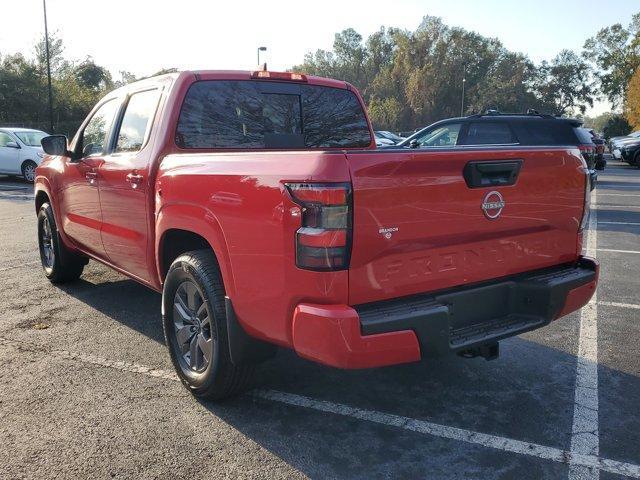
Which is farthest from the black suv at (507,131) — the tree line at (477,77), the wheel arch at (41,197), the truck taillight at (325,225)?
the tree line at (477,77)

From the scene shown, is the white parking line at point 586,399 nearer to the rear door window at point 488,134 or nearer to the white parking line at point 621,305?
the white parking line at point 621,305

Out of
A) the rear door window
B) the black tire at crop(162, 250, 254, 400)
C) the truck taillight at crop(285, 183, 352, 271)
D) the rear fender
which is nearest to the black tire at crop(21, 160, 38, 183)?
the rear door window

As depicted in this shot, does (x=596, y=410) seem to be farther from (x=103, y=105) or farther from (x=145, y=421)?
(x=103, y=105)

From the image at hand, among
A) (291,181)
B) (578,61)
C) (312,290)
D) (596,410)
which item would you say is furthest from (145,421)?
(578,61)

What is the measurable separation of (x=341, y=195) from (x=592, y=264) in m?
1.98

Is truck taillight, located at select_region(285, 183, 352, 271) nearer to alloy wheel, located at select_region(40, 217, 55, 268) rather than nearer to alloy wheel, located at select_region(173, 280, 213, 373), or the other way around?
alloy wheel, located at select_region(173, 280, 213, 373)

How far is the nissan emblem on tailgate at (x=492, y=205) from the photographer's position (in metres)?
2.95

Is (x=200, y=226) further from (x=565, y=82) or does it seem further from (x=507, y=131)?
(x=565, y=82)

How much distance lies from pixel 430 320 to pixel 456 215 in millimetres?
554

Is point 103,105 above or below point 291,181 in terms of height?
above

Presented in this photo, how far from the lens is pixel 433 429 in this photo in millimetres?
3102

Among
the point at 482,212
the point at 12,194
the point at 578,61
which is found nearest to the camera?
the point at 482,212

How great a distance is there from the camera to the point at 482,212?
9.64 ft

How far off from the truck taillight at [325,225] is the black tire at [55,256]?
4.08m
